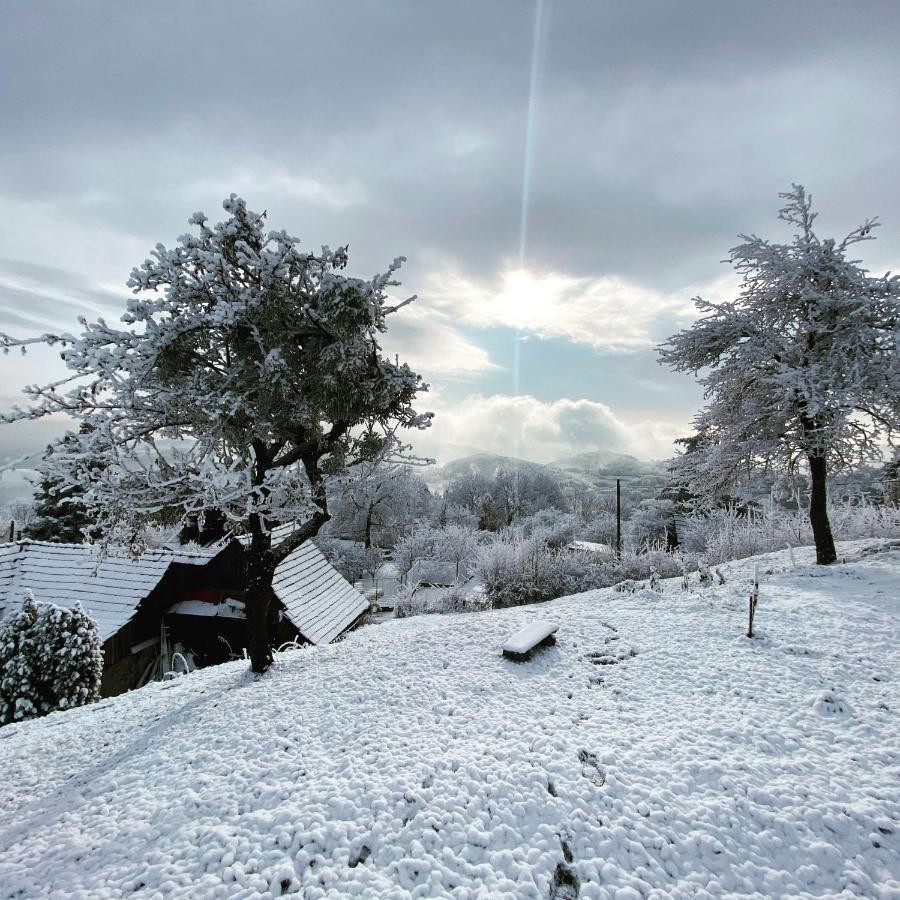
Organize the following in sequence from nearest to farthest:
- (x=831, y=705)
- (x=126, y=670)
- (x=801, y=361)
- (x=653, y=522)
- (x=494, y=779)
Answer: (x=494, y=779)
(x=831, y=705)
(x=801, y=361)
(x=126, y=670)
(x=653, y=522)

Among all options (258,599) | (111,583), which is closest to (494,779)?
(258,599)

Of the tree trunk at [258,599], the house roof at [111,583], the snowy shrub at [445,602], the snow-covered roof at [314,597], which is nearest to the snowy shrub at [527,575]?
the snowy shrub at [445,602]

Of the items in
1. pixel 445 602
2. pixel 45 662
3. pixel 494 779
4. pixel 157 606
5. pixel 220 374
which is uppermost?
pixel 220 374

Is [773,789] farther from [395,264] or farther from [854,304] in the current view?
[854,304]

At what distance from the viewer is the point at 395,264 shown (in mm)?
6043

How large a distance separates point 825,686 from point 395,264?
23.2ft

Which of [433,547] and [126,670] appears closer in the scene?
[126,670]

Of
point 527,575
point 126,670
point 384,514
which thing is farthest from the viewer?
point 384,514

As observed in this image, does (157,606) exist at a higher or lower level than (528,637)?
lower

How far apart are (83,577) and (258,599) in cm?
894

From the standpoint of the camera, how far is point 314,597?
43.4 feet

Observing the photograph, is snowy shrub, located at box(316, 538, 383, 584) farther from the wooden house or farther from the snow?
the snow

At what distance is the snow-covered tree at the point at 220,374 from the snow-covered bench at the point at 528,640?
3.36m

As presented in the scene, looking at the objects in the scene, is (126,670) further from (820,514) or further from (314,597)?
(820,514)
